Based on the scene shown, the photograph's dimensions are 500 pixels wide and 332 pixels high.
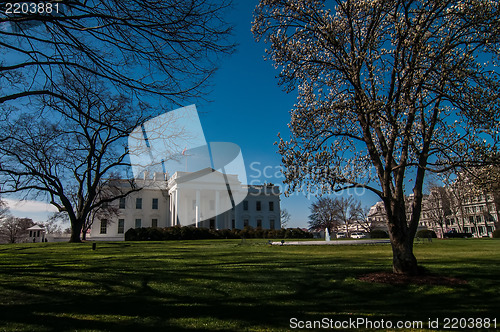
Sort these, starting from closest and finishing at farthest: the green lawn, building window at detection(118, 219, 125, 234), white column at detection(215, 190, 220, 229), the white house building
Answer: the green lawn
white column at detection(215, 190, 220, 229)
the white house building
building window at detection(118, 219, 125, 234)

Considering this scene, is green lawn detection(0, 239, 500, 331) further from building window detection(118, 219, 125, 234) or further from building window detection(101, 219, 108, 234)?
building window detection(118, 219, 125, 234)

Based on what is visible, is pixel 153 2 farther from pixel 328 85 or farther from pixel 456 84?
pixel 456 84

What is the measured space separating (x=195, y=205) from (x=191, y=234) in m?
22.6

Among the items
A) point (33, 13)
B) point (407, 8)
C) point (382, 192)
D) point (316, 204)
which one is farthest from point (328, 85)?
point (316, 204)

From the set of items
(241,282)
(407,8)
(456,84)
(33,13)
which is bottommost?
(241,282)

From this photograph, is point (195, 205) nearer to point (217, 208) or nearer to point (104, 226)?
point (217, 208)

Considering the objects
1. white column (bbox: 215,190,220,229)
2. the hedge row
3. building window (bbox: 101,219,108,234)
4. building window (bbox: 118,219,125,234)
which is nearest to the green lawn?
the hedge row

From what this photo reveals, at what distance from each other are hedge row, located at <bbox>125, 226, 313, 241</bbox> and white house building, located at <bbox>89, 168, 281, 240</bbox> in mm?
12736

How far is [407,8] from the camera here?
8.48m

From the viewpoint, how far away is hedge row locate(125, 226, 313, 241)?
3559cm

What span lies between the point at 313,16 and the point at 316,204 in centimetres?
6459

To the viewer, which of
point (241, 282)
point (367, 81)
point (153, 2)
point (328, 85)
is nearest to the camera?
point (153, 2)

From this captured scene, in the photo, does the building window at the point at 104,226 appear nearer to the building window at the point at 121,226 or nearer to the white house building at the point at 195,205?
the white house building at the point at 195,205

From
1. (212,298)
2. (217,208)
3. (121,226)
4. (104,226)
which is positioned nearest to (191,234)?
(217,208)
